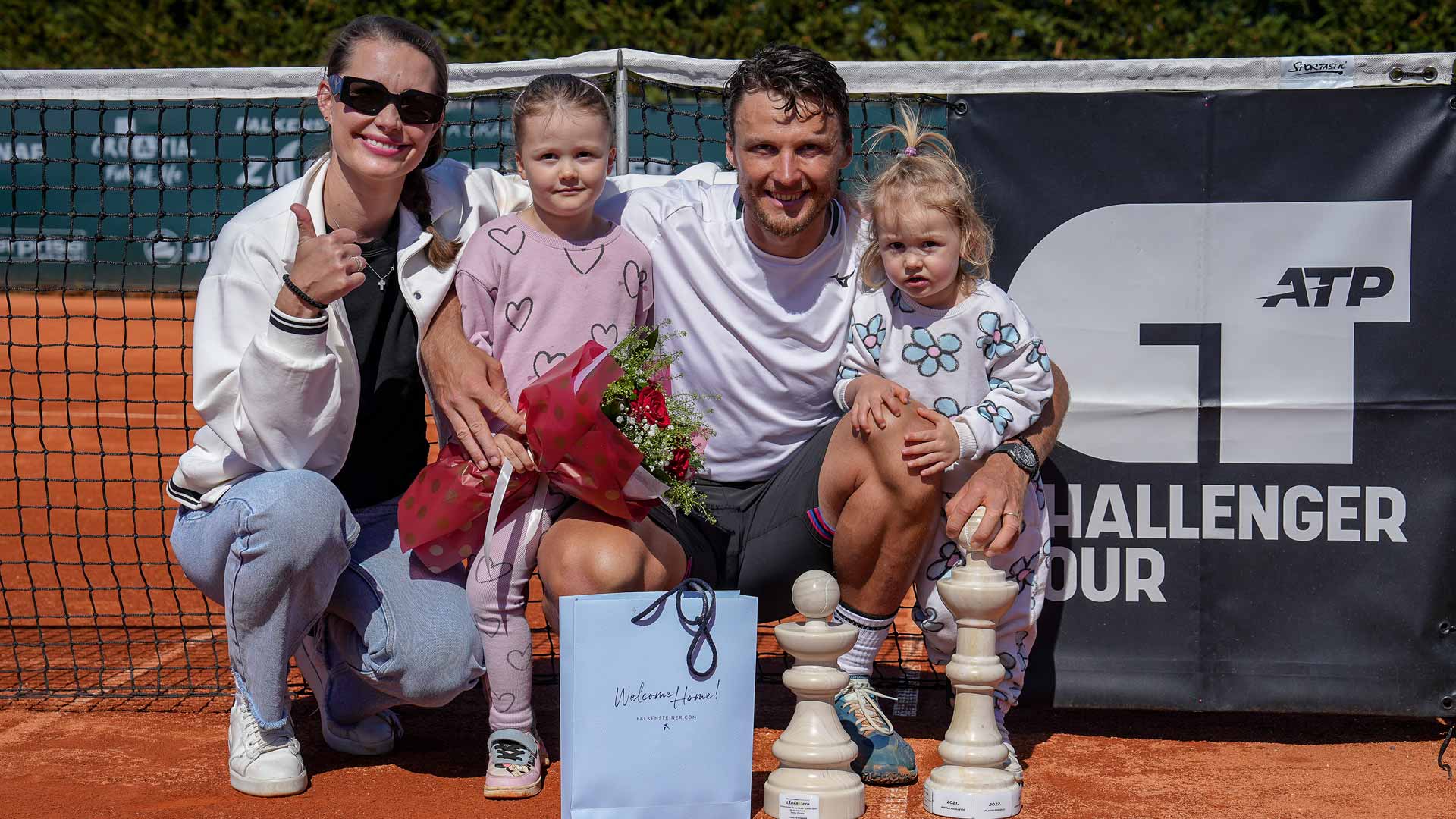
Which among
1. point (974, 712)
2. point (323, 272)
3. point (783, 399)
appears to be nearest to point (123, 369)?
point (323, 272)

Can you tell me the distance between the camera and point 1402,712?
12.9 feet

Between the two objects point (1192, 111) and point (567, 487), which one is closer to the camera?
point (567, 487)

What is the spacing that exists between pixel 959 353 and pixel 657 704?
1.19 meters

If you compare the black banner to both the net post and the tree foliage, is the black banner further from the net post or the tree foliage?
the tree foliage

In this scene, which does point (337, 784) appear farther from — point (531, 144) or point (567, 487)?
point (531, 144)

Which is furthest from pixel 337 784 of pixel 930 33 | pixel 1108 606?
pixel 930 33

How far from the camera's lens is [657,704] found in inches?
117

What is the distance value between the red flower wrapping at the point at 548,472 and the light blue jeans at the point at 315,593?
0.13m

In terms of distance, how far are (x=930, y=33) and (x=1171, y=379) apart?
10.2m

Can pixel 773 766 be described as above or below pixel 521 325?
below

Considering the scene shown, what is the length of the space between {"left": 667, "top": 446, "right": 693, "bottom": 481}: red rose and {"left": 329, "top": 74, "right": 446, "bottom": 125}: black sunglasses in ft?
3.41

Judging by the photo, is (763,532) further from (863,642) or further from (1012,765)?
(1012,765)

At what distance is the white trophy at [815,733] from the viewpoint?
3055mm

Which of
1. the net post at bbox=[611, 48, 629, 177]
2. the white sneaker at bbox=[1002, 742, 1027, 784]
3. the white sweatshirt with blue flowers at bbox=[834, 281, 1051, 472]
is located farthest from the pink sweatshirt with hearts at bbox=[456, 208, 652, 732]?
the white sneaker at bbox=[1002, 742, 1027, 784]
